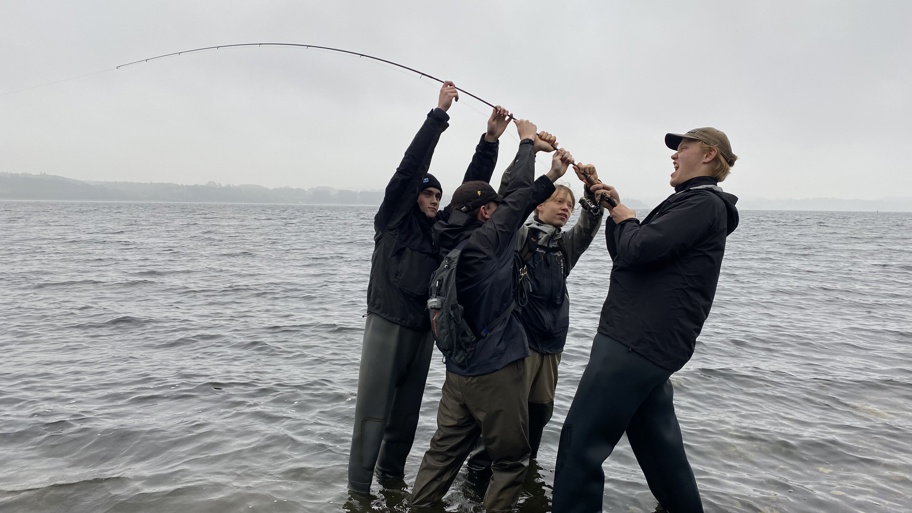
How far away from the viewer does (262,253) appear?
101ft

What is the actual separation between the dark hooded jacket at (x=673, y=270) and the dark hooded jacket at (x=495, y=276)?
0.72 metres

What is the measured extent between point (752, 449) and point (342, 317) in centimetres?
976

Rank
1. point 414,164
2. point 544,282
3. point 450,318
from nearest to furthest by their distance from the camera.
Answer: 1. point 450,318
2. point 414,164
3. point 544,282

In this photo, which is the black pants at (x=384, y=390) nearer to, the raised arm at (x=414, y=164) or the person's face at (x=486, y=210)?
the raised arm at (x=414, y=164)

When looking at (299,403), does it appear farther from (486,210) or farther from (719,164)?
(719,164)

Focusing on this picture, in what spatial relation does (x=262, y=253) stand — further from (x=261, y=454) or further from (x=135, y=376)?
(x=261, y=454)

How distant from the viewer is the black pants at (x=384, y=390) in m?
4.79

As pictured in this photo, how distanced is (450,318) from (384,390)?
3.84 ft

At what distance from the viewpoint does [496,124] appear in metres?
5.12

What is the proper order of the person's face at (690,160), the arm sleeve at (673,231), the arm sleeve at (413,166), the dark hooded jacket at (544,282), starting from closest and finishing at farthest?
the arm sleeve at (673,231)
the person's face at (690,160)
the arm sleeve at (413,166)
the dark hooded jacket at (544,282)

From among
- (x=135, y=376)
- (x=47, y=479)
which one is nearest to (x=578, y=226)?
(x=47, y=479)

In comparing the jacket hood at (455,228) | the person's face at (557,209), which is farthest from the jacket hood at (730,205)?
the jacket hood at (455,228)

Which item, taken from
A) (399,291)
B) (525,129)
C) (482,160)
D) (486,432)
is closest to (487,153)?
(482,160)

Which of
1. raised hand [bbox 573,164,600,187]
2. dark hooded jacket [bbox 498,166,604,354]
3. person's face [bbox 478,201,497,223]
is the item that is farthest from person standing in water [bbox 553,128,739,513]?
dark hooded jacket [bbox 498,166,604,354]
